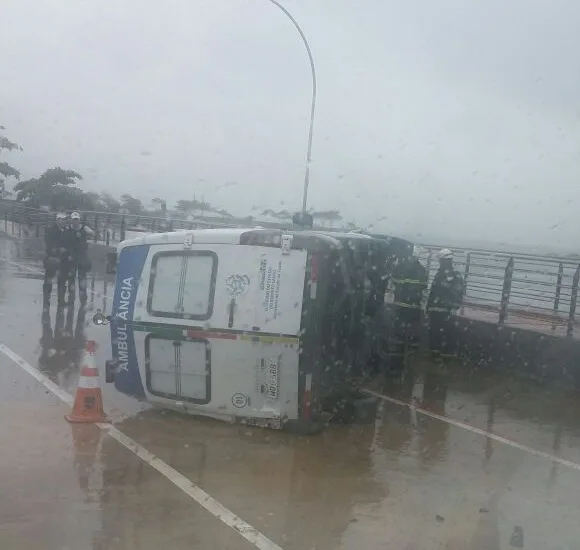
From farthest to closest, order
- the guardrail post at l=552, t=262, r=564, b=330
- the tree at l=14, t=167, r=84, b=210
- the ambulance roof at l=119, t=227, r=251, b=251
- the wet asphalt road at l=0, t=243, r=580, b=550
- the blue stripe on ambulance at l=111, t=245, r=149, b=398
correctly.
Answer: the tree at l=14, t=167, r=84, b=210
the guardrail post at l=552, t=262, r=564, b=330
the blue stripe on ambulance at l=111, t=245, r=149, b=398
the ambulance roof at l=119, t=227, r=251, b=251
the wet asphalt road at l=0, t=243, r=580, b=550

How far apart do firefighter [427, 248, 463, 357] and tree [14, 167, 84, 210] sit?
2617cm

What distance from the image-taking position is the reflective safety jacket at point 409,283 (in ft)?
37.1

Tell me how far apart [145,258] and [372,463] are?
303 centimetres

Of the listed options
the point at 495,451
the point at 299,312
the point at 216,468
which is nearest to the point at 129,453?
the point at 216,468

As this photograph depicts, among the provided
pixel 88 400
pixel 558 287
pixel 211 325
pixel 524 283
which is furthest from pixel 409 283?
pixel 88 400

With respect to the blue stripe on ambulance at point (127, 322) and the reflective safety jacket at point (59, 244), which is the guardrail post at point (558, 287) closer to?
the blue stripe on ambulance at point (127, 322)

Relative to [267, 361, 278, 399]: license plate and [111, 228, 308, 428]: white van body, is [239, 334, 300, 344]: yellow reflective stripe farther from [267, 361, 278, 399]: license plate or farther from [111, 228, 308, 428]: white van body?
[267, 361, 278, 399]: license plate

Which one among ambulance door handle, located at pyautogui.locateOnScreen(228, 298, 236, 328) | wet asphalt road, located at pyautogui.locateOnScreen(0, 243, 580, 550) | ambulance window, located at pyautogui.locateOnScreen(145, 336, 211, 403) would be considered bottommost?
wet asphalt road, located at pyautogui.locateOnScreen(0, 243, 580, 550)

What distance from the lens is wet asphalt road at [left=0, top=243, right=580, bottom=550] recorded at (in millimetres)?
4965

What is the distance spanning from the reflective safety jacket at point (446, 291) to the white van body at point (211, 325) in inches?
211

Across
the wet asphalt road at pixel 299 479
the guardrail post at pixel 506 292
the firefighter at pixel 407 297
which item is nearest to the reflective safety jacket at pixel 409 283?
the firefighter at pixel 407 297

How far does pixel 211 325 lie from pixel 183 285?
544 millimetres

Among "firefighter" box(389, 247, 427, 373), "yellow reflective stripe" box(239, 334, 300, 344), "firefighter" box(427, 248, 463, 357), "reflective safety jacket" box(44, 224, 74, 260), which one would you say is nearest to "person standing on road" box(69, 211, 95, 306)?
"reflective safety jacket" box(44, 224, 74, 260)

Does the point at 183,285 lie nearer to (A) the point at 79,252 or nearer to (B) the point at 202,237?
(B) the point at 202,237
